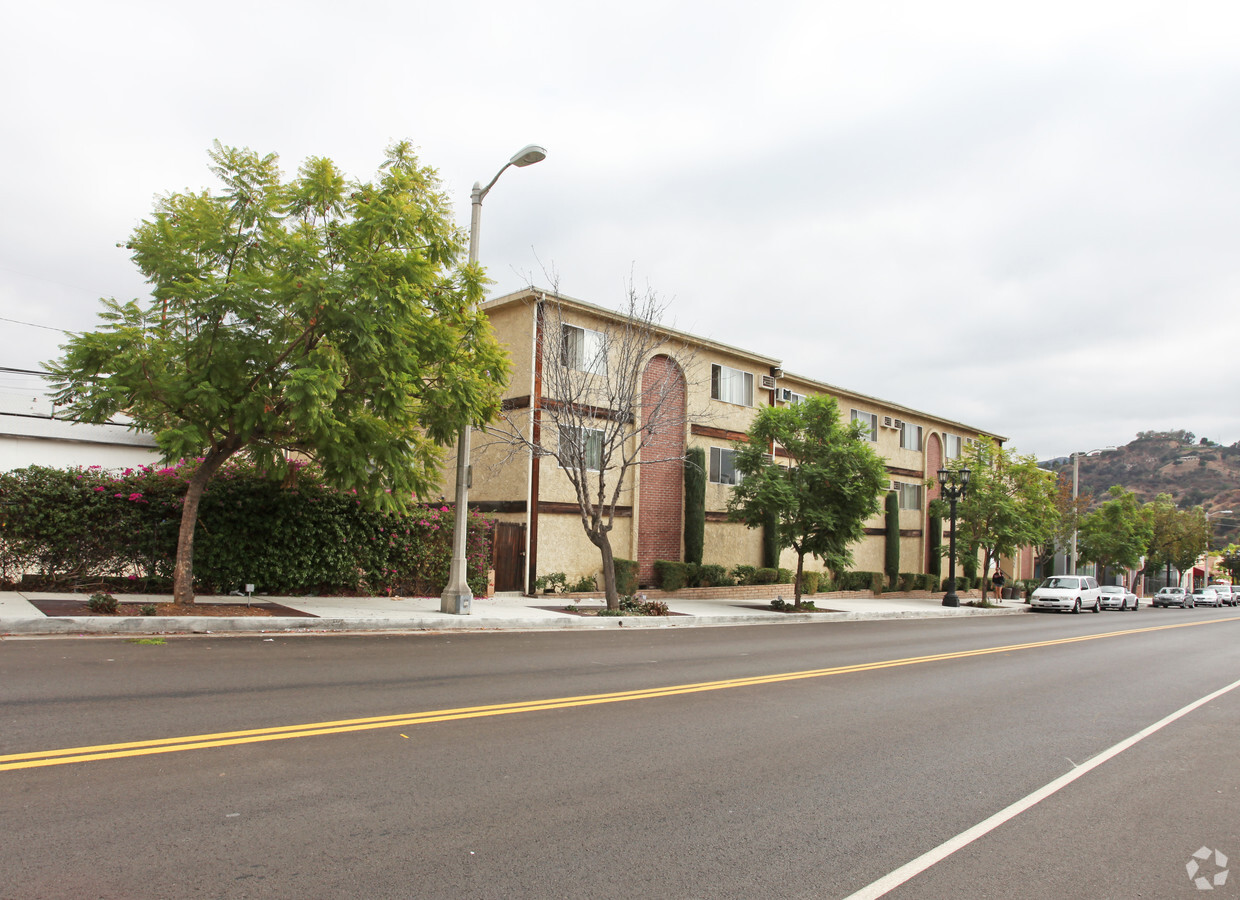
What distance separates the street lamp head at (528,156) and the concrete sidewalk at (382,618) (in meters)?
8.90

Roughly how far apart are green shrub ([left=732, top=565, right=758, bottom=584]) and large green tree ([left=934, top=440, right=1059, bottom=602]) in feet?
43.8

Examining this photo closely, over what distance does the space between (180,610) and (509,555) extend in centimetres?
1024

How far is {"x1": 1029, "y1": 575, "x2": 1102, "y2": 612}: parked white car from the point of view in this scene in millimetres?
35000

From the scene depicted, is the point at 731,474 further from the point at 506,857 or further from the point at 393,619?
the point at 506,857

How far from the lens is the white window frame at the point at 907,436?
41750 mm

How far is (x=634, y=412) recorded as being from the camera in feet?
83.5

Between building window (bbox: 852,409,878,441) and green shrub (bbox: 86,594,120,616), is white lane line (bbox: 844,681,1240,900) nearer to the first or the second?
green shrub (bbox: 86,594,120,616)

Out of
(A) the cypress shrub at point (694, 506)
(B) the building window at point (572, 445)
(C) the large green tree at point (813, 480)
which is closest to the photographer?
(B) the building window at point (572, 445)

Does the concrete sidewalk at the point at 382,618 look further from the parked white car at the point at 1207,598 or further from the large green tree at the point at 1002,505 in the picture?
the parked white car at the point at 1207,598

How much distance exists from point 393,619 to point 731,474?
17298 millimetres

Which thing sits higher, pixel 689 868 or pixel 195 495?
pixel 195 495

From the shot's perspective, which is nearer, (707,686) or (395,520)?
(707,686)

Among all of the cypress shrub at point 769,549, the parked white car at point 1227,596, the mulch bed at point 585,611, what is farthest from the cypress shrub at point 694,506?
the parked white car at point 1227,596

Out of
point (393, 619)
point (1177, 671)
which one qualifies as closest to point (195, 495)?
point (393, 619)
